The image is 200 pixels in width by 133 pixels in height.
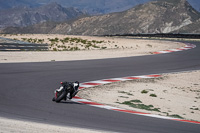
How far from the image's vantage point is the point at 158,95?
579 inches

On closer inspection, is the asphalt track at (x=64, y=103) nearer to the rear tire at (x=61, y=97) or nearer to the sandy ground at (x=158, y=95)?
the rear tire at (x=61, y=97)

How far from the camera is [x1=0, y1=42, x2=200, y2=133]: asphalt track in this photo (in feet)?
31.1

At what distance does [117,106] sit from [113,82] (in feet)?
15.1

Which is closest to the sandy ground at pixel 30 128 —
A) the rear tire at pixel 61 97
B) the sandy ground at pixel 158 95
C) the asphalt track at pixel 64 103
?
the asphalt track at pixel 64 103

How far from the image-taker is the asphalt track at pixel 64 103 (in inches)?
374

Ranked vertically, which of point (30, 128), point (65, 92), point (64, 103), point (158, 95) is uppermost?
point (65, 92)

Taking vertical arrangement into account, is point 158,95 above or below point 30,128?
below

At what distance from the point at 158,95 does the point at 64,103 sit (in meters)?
4.18

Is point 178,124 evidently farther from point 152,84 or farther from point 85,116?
point 152,84

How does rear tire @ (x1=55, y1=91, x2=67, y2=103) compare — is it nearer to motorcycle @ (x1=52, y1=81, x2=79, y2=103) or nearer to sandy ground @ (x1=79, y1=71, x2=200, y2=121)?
motorcycle @ (x1=52, y1=81, x2=79, y2=103)

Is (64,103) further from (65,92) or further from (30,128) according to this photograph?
(30,128)

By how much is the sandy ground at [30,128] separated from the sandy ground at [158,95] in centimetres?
325

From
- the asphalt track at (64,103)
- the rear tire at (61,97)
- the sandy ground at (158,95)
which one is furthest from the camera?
the sandy ground at (158,95)

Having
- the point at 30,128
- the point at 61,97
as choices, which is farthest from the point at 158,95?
the point at 30,128
